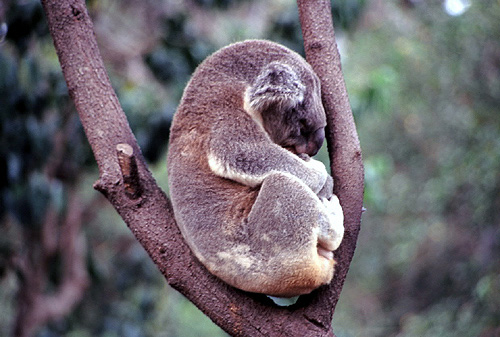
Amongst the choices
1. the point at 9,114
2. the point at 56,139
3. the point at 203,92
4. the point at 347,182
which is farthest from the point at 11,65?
the point at 347,182

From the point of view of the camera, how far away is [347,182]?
2145mm

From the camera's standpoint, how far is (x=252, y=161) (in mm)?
2189

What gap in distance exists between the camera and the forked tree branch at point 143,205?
194 centimetres

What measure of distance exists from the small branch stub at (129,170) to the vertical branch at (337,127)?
0.81m

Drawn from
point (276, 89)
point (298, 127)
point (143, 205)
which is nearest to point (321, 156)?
point (298, 127)

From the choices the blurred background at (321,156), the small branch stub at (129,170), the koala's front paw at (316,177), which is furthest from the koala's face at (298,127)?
the blurred background at (321,156)

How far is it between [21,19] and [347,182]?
3.15 metres

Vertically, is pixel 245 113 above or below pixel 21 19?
below

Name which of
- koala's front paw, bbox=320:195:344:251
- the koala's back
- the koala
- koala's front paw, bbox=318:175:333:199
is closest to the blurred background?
the koala's back

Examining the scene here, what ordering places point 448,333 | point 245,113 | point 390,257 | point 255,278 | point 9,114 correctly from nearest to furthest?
point 255,278
point 245,113
point 9,114
point 448,333
point 390,257

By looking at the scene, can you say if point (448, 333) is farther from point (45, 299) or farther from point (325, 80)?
point (45, 299)

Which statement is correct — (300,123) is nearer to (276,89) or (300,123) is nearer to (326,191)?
(276,89)

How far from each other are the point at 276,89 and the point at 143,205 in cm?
78

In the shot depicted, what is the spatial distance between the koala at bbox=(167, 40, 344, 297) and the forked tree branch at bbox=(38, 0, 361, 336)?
8 centimetres
